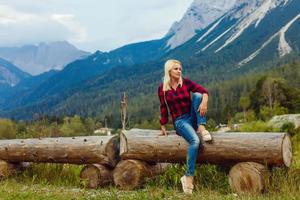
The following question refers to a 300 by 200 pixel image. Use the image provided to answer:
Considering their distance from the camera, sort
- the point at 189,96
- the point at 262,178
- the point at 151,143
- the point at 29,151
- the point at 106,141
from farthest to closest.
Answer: the point at 29,151, the point at 106,141, the point at 151,143, the point at 189,96, the point at 262,178

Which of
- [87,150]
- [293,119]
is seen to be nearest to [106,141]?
[87,150]

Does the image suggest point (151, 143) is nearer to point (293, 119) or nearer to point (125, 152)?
point (125, 152)

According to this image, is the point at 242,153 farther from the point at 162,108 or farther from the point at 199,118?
the point at 162,108

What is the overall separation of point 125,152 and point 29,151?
3226mm

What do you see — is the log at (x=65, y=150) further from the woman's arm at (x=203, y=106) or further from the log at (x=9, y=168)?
the woman's arm at (x=203, y=106)

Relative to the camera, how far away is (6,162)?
1457 centimetres

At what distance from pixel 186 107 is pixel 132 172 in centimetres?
194

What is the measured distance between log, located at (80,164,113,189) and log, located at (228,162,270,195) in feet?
10.4

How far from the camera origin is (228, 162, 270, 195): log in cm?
995

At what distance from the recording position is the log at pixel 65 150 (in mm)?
12320

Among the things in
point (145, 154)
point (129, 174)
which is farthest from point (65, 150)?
point (145, 154)

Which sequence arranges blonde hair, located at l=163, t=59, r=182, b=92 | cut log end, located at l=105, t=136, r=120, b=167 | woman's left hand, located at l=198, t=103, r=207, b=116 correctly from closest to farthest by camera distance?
woman's left hand, located at l=198, t=103, r=207, b=116
blonde hair, located at l=163, t=59, r=182, b=92
cut log end, located at l=105, t=136, r=120, b=167

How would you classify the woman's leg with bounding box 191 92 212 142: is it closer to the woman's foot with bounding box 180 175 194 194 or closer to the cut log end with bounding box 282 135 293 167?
the woman's foot with bounding box 180 175 194 194

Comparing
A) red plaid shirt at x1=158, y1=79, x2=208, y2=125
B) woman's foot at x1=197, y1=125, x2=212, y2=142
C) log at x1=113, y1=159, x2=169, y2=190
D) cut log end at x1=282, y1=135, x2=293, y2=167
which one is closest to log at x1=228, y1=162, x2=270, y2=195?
cut log end at x1=282, y1=135, x2=293, y2=167
